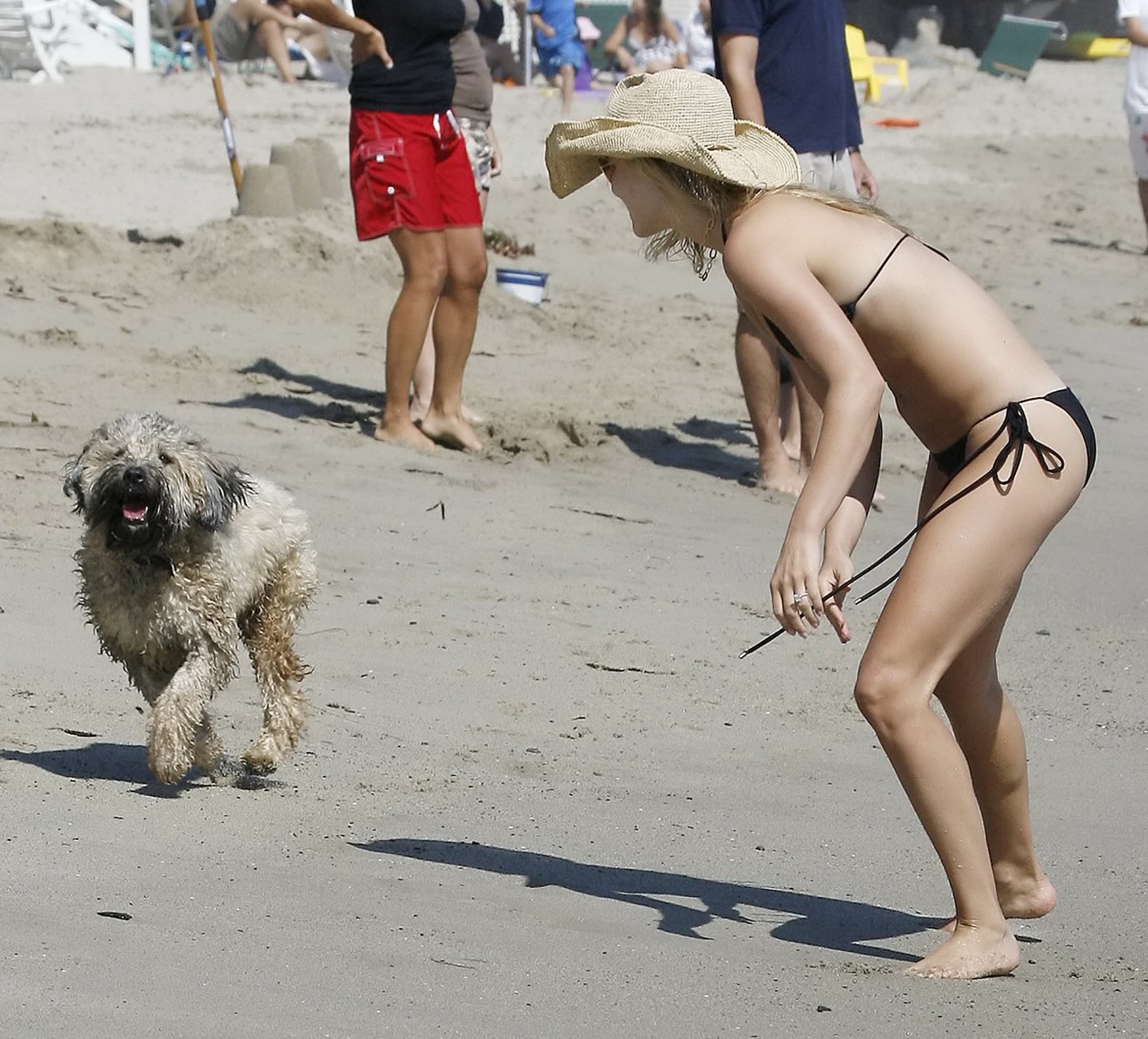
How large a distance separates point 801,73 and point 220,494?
411cm

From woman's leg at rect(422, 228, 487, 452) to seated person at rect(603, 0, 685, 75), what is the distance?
14.4 m

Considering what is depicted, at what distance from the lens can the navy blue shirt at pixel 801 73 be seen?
26.5ft

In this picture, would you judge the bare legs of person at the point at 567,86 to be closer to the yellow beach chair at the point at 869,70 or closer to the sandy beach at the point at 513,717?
the yellow beach chair at the point at 869,70

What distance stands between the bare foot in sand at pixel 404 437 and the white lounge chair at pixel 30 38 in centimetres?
1398

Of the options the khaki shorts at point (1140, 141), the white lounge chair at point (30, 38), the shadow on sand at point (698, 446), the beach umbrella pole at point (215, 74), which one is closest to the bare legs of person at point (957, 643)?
the shadow on sand at point (698, 446)

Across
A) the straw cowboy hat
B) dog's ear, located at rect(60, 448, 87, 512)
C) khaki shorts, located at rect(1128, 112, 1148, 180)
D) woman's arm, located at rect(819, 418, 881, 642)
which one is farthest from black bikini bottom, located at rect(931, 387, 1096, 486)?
khaki shorts, located at rect(1128, 112, 1148, 180)

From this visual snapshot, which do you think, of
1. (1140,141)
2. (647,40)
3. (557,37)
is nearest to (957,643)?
(1140,141)

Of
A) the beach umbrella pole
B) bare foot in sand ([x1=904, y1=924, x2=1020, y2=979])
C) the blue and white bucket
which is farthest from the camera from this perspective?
the beach umbrella pole

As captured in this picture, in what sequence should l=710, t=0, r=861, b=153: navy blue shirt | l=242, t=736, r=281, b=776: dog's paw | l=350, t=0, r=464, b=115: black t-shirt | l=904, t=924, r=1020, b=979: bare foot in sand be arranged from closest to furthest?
l=904, t=924, r=1020, b=979: bare foot in sand, l=242, t=736, r=281, b=776: dog's paw, l=710, t=0, r=861, b=153: navy blue shirt, l=350, t=0, r=464, b=115: black t-shirt

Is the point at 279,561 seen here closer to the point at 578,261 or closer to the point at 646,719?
the point at 646,719

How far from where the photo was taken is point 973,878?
372 cm

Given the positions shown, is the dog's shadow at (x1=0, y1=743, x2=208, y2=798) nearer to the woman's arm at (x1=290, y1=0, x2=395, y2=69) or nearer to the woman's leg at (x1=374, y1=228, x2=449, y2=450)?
the woman's leg at (x1=374, y1=228, x2=449, y2=450)

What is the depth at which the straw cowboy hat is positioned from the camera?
3748 mm

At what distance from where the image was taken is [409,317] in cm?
848
